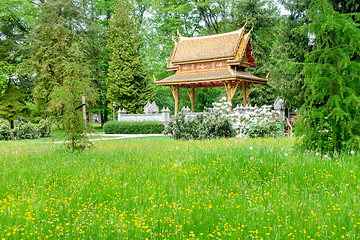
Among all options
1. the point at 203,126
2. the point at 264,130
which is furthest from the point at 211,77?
the point at 264,130

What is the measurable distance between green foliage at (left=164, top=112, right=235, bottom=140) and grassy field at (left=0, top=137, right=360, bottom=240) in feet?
22.0

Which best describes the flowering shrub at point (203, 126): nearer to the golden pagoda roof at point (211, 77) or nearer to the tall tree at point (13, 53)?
the golden pagoda roof at point (211, 77)

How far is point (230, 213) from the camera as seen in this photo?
3957mm

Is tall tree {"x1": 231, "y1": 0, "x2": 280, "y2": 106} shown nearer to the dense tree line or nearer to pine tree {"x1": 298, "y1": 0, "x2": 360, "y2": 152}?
the dense tree line

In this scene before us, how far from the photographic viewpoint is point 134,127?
24016 mm

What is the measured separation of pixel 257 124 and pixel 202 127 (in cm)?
260

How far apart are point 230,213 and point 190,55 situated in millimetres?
21205

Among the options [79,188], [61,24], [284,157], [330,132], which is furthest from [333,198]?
[61,24]

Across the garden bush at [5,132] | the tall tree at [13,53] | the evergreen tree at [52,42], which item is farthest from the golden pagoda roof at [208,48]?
the tall tree at [13,53]

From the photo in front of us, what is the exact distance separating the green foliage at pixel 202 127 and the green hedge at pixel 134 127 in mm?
8577

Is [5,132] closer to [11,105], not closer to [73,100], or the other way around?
[11,105]

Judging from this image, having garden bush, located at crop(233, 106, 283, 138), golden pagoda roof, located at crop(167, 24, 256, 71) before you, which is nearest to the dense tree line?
golden pagoda roof, located at crop(167, 24, 256, 71)

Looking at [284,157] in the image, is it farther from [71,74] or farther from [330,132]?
[71,74]

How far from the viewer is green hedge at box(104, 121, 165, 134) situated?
23.3 m
